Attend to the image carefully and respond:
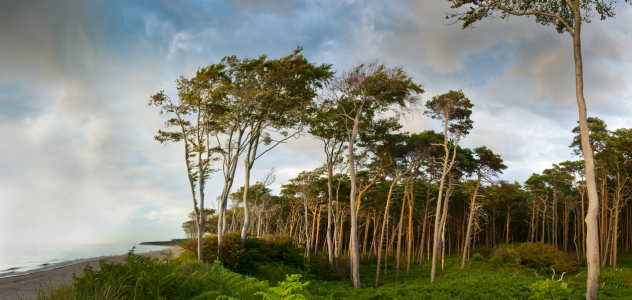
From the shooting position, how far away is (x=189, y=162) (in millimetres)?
15586

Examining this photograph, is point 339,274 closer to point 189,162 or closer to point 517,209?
point 189,162

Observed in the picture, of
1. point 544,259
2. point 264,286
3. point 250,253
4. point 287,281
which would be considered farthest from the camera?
point 544,259

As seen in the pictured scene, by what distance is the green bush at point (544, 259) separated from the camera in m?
21.8

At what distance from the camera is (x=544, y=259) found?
22.7 meters

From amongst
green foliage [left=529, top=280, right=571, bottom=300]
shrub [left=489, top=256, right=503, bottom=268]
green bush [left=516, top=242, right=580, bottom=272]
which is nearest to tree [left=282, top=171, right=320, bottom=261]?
shrub [left=489, top=256, right=503, bottom=268]

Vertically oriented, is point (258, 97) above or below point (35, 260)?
above

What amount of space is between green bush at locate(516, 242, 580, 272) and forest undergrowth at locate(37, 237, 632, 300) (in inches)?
2.4

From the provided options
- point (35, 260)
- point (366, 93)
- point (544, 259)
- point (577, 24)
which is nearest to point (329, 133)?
point (366, 93)

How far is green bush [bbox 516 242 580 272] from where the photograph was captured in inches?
857

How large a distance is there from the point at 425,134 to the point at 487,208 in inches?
1027

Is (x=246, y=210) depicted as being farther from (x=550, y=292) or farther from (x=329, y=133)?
(x=550, y=292)

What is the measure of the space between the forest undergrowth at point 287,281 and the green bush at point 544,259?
6 cm

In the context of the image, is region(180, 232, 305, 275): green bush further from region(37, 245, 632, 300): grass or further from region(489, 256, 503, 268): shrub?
region(489, 256, 503, 268): shrub

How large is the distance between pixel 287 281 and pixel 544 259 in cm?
2502
